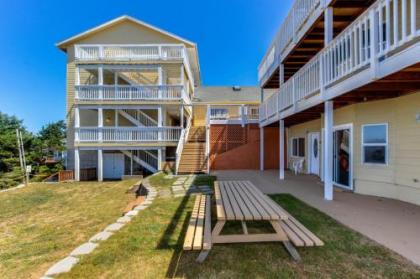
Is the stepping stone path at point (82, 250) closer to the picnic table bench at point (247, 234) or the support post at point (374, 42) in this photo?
the picnic table bench at point (247, 234)

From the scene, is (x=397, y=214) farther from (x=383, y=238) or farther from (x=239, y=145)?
(x=239, y=145)

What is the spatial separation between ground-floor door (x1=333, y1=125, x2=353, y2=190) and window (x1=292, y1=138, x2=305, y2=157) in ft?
12.3

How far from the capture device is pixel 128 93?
1496 centimetres

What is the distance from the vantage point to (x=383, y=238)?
3.58 metres

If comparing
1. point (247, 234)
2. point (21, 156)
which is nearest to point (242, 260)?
point (247, 234)

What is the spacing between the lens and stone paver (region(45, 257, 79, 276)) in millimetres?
2857

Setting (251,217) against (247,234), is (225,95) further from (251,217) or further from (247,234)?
Answer: (251,217)

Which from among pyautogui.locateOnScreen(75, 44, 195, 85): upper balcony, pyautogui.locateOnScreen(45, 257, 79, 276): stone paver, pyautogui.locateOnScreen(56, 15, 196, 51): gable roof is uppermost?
pyautogui.locateOnScreen(56, 15, 196, 51): gable roof

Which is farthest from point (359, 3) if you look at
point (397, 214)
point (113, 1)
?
point (113, 1)

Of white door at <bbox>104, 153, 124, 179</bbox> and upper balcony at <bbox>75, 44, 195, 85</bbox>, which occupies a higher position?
upper balcony at <bbox>75, 44, 195, 85</bbox>

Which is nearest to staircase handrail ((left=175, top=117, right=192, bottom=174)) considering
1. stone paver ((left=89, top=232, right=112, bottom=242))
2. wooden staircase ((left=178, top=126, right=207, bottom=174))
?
wooden staircase ((left=178, top=126, right=207, bottom=174))

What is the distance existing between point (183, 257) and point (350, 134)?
21.9 feet

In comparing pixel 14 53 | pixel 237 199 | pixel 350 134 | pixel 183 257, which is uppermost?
pixel 14 53

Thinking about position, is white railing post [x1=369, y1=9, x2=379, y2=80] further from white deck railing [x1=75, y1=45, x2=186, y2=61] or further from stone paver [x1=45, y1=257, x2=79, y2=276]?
white deck railing [x1=75, y1=45, x2=186, y2=61]
